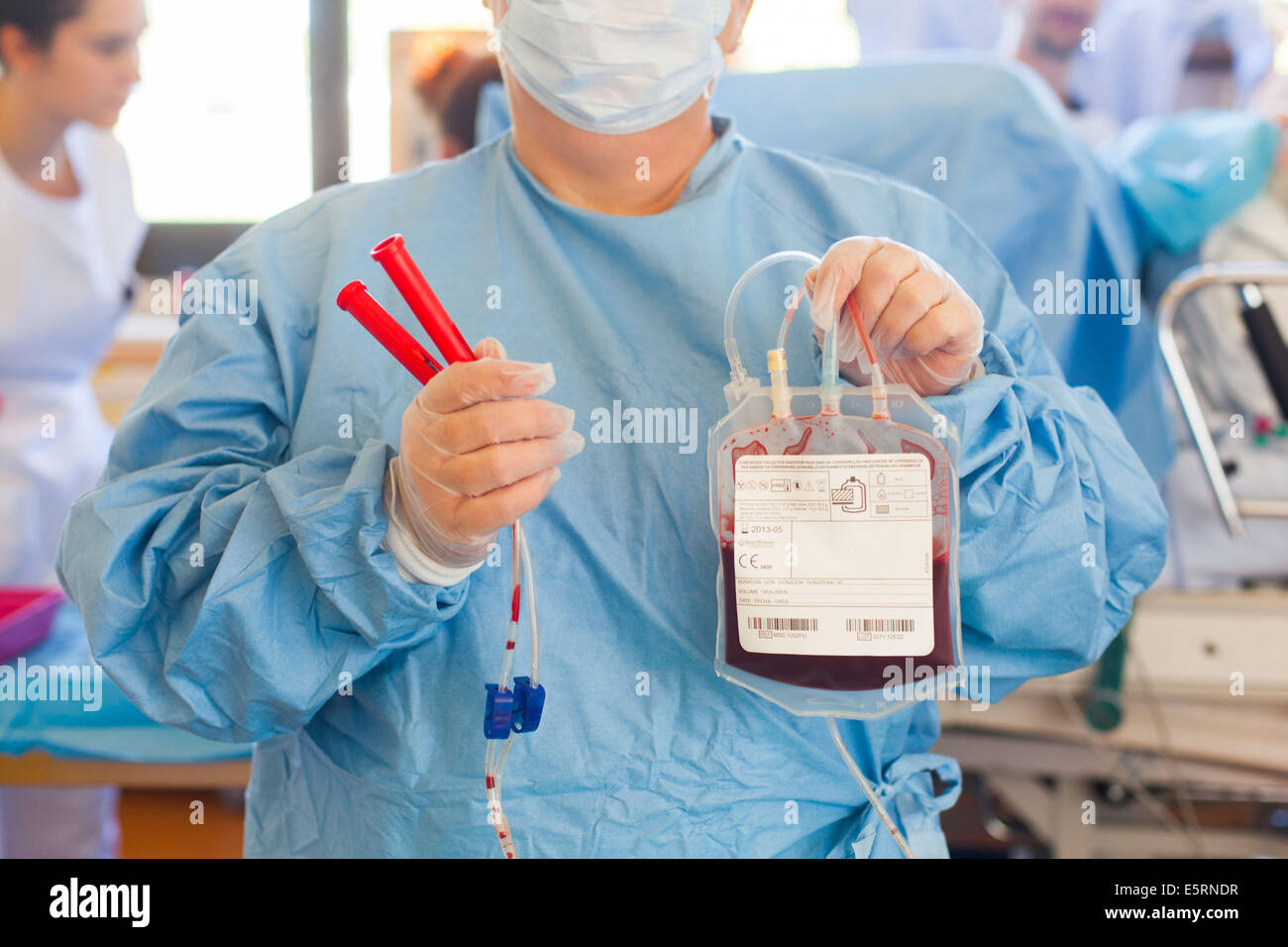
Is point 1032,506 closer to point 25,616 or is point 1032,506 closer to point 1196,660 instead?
point 1196,660

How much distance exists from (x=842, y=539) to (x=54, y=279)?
5.37 feet

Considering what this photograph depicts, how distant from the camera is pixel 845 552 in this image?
0.63 metres

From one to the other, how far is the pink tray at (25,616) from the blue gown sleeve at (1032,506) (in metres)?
1.11

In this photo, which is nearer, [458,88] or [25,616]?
[25,616]

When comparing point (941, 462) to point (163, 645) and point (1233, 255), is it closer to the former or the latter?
point (163, 645)

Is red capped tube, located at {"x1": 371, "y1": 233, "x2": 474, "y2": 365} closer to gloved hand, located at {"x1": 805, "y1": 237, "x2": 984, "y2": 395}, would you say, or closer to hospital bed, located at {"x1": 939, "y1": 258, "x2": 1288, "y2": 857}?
gloved hand, located at {"x1": 805, "y1": 237, "x2": 984, "y2": 395}

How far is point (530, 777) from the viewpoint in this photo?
2.43 feet

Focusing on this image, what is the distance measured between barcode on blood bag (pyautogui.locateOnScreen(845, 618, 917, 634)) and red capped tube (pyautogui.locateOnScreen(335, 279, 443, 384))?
31cm

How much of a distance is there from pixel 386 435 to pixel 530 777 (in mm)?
276

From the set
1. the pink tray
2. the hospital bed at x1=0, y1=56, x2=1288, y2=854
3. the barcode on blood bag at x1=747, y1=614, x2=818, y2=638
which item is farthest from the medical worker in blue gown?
the pink tray

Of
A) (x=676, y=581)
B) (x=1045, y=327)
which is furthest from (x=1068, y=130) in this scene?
(x=676, y=581)

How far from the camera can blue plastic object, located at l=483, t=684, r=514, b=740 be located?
2.14ft

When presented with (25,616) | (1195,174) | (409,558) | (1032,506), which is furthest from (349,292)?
(1195,174)

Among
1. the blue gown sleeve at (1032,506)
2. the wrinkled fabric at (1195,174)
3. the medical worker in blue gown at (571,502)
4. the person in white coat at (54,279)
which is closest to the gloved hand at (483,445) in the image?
the medical worker in blue gown at (571,502)
